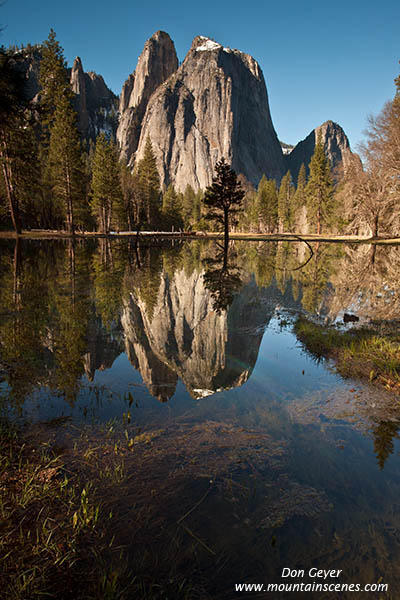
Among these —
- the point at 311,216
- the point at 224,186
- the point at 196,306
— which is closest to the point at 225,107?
the point at 311,216

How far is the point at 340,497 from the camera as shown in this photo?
321 cm

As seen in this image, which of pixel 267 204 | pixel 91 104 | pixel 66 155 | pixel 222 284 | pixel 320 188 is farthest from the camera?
pixel 91 104

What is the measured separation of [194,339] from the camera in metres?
8.06

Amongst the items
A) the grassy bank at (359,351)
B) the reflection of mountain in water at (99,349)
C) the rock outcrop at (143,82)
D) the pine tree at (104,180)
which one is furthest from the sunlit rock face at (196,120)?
the reflection of mountain in water at (99,349)

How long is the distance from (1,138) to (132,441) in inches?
1444

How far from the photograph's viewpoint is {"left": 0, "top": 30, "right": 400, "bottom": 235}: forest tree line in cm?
3167

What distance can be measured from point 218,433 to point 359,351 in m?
4.16

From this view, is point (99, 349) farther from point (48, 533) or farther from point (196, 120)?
point (196, 120)

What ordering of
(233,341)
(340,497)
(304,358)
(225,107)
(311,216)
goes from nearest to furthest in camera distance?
(340,497) → (304,358) → (233,341) → (311,216) → (225,107)

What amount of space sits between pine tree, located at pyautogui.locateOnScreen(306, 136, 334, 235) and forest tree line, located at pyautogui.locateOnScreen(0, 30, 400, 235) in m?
0.19

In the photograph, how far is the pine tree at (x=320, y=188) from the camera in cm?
6419

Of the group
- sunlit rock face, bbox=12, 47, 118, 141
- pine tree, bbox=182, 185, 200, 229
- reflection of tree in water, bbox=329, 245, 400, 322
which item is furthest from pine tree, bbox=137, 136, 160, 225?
sunlit rock face, bbox=12, 47, 118, 141

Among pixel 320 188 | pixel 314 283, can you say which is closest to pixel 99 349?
pixel 314 283

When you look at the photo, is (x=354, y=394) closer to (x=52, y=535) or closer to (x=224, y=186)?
(x=52, y=535)
